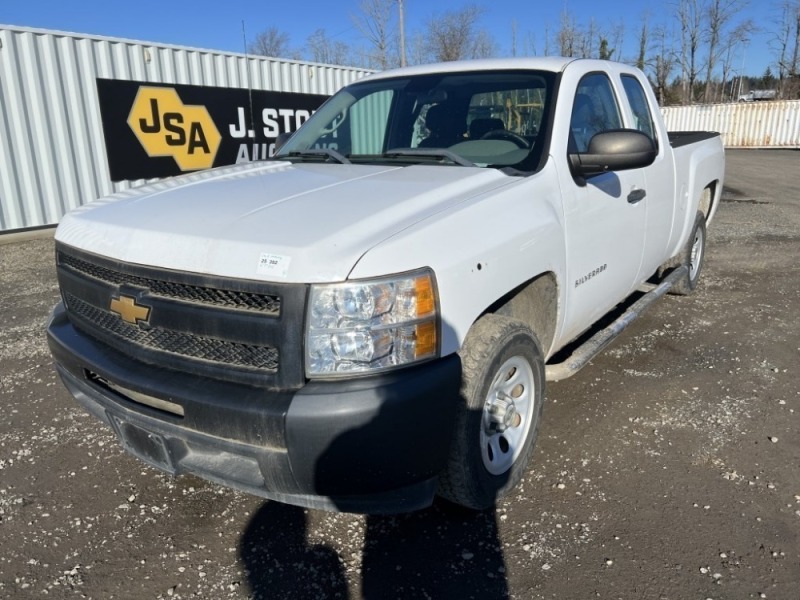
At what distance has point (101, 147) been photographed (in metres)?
9.77

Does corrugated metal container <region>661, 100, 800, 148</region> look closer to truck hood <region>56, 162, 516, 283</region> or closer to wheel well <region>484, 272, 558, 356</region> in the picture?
wheel well <region>484, 272, 558, 356</region>

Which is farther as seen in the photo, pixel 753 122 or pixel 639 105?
pixel 753 122

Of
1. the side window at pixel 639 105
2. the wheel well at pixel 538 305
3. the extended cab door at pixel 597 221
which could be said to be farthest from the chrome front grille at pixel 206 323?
the side window at pixel 639 105

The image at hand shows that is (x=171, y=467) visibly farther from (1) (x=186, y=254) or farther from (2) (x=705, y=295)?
(2) (x=705, y=295)

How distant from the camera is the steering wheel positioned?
322cm

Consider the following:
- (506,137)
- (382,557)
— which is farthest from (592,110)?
(382,557)

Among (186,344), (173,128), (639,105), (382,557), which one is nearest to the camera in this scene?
(186,344)

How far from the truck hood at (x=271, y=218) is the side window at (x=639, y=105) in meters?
1.85

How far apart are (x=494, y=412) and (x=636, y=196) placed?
6.12ft

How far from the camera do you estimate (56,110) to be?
29.9ft

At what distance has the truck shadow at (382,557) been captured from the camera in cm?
236

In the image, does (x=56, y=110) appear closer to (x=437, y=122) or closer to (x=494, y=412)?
(x=437, y=122)

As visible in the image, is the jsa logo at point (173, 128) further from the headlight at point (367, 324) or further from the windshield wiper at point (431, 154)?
the headlight at point (367, 324)

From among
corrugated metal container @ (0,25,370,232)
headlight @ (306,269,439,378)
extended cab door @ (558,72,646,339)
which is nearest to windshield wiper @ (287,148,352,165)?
extended cab door @ (558,72,646,339)
